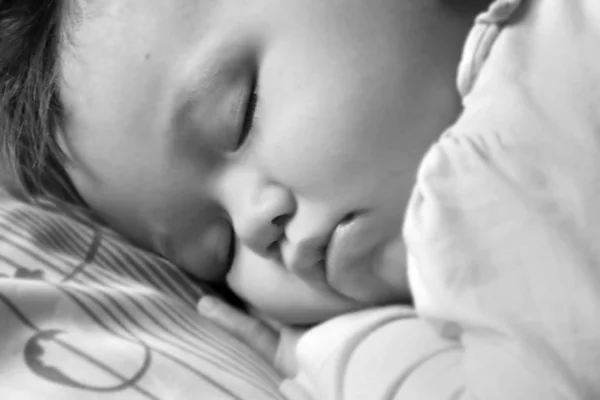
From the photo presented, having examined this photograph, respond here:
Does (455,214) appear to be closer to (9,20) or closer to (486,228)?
(486,228)

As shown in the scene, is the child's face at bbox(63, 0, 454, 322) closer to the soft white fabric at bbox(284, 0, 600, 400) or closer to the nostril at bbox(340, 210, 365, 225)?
the nostril at bbox(340, 210, 365, 225)

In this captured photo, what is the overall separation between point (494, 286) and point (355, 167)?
0.22 m

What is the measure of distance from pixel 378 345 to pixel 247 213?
235 millimetres

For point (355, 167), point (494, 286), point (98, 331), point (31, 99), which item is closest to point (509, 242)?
point (494, 286)

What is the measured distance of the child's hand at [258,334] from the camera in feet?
2.51

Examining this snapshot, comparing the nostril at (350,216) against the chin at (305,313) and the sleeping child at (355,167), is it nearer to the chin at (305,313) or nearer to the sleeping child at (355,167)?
the sleeping child at (355,167)

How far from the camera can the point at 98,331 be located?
58 centimetres

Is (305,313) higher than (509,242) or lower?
lower

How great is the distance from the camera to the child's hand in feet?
2.51

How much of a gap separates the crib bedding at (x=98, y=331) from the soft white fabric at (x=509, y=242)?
0.10 meters

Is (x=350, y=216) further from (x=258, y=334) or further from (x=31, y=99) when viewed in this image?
(x=31, y=99)

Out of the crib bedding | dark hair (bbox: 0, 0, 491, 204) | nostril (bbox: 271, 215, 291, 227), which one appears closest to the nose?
nostril (bbox: 271, 215, 291, 227)

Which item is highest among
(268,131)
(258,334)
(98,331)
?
(268,131)

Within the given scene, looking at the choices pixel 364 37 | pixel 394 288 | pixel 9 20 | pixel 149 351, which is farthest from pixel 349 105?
pixel 9 20
